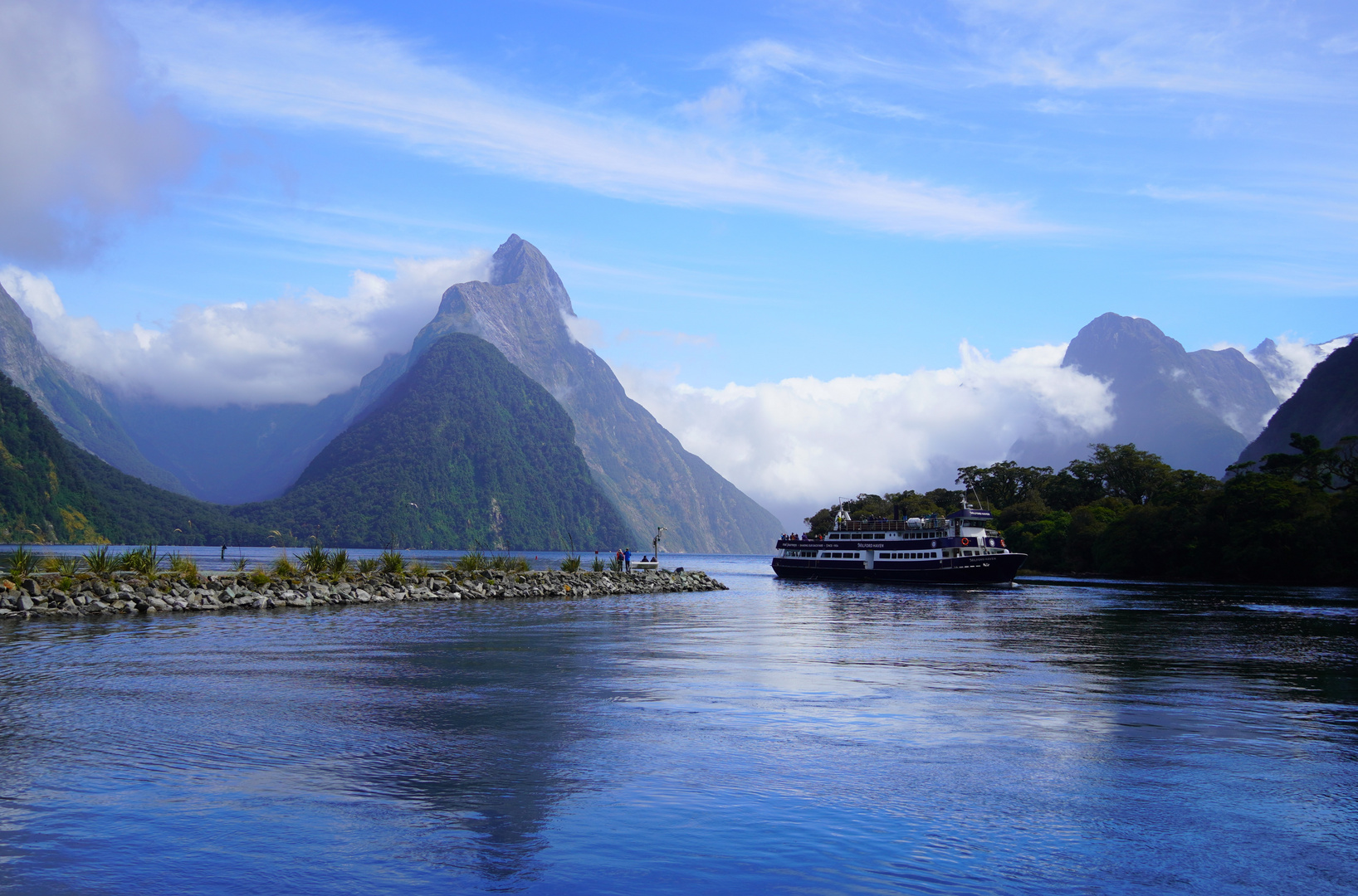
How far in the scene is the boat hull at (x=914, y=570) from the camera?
104625mm

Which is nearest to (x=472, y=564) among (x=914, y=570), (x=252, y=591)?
(x=252, y=591)

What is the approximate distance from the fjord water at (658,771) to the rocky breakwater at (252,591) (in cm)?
1100

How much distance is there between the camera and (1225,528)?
118250 millimetres

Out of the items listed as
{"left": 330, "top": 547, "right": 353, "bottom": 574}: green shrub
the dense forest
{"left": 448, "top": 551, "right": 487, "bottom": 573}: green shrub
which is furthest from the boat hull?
{"left": 330, "top": 547, "right": 353, "bottom": 574}: green shrub

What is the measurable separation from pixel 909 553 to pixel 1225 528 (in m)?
43.1

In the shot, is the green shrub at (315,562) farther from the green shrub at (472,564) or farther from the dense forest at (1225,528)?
the dense forest at (1225,528)

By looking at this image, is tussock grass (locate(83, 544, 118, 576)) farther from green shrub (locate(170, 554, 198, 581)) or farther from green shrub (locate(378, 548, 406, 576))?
green shrub (locate(378, 548, 406, 576))

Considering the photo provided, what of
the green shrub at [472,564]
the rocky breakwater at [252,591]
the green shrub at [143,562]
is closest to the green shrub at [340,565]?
the rocky breakwater at [252,591]

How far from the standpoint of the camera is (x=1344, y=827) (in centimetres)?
1298

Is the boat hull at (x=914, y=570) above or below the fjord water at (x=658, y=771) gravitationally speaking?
below

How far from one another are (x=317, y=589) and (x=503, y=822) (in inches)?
1857

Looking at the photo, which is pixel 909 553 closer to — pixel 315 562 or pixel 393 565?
pixel 393 565

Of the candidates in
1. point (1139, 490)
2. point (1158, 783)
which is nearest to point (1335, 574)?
point (1139, 490)

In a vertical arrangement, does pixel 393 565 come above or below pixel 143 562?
below
